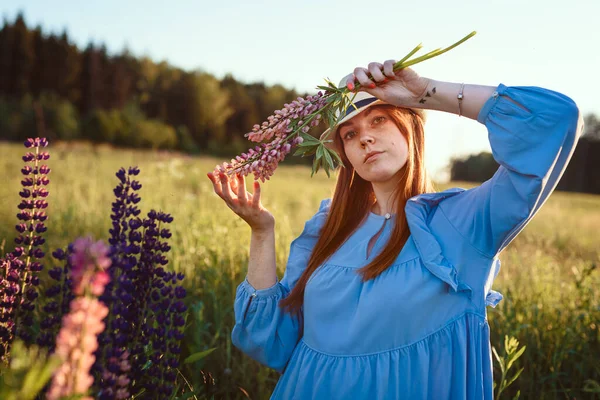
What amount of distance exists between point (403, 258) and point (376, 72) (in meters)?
0.79

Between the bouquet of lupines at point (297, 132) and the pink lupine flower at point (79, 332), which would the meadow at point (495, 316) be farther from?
the pink lupine flower at point (79, 332)

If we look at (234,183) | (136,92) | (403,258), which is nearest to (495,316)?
(403,258)

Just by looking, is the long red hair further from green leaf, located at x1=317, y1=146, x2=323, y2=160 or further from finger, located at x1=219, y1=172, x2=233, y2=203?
finger, located at x1=219, y1=172, x2=233, y2=203

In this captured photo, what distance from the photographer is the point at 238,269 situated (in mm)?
3426

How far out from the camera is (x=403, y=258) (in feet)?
6.68

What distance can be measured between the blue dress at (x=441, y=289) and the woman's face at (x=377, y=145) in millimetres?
195

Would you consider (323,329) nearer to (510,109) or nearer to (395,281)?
(395,281)

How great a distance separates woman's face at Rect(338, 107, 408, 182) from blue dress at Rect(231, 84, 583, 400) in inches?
7.7

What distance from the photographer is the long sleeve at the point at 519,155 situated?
5.66ft

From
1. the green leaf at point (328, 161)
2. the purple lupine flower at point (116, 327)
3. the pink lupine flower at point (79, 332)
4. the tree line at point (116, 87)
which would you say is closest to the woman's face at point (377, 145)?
the green leaf at point (328, 161)

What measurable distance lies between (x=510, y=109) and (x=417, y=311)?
0.85 metres

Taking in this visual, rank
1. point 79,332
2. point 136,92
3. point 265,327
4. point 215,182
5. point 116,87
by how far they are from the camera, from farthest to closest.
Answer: point 136,92 → point 116,87 → point 265,327 → point 215,182 → point 79,332

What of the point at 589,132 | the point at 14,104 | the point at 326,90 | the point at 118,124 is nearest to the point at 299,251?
the point at 326,90

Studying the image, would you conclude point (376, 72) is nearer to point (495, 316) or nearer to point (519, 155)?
point (519, 155)
